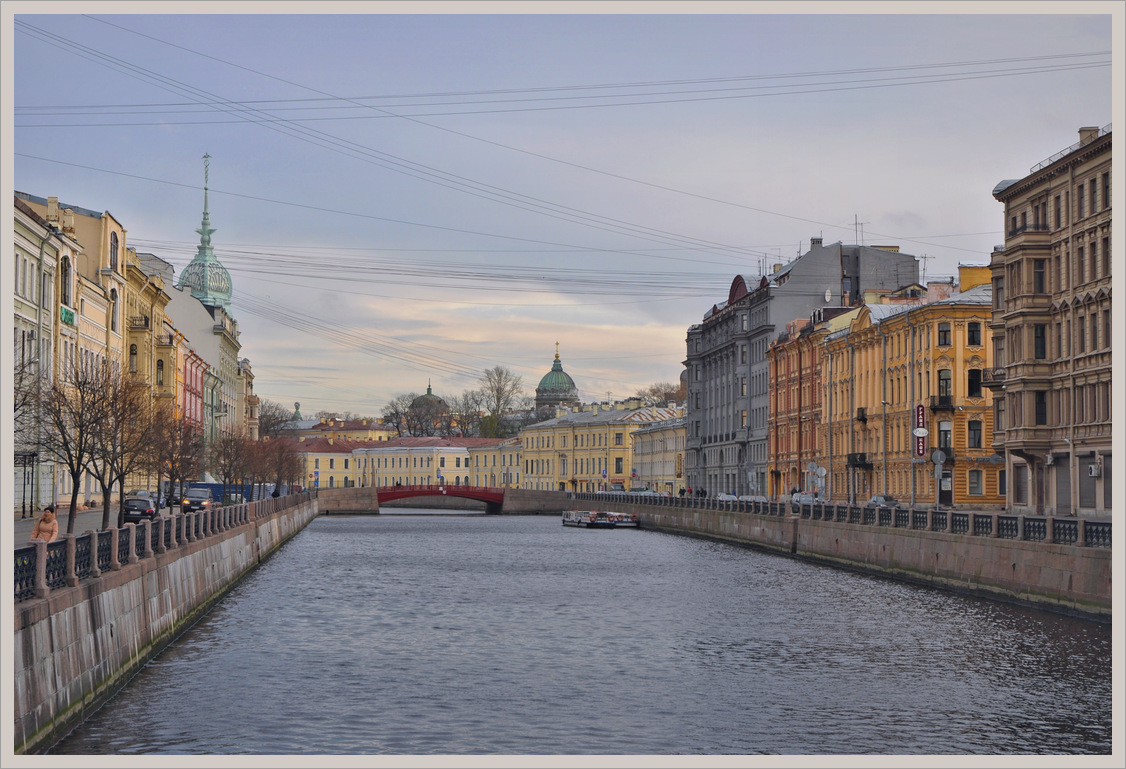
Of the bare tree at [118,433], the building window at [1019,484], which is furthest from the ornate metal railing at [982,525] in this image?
the building window at [1019,484]

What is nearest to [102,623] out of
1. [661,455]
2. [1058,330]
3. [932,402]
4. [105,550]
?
[105,550]

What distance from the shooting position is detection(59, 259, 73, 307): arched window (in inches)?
2251

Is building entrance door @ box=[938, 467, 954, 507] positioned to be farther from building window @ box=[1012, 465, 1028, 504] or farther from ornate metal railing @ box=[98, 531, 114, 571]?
ornate metal railing @ box=[98, 531, 114, 571]

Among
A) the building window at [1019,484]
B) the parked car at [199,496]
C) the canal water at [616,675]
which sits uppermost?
the building window at [1019,484]

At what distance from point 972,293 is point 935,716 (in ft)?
189

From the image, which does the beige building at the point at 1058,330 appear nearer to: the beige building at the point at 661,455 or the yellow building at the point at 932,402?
the yellow building at the point at 932,402

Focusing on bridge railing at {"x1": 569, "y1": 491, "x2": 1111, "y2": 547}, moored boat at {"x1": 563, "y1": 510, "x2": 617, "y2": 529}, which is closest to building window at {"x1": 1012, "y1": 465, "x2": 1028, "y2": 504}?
bridge railing at {"x1": 569, "y1": 491, "x2": 1111, "y2": 547}

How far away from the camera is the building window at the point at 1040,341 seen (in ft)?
182

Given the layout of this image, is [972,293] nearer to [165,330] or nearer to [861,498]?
[861,498]

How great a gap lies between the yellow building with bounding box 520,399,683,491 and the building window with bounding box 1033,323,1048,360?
331ft

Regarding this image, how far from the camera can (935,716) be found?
20953 mm

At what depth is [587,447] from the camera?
168m

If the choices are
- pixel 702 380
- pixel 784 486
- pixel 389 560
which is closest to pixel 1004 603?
pixel 389 560

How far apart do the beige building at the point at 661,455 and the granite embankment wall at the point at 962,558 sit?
241 ft
